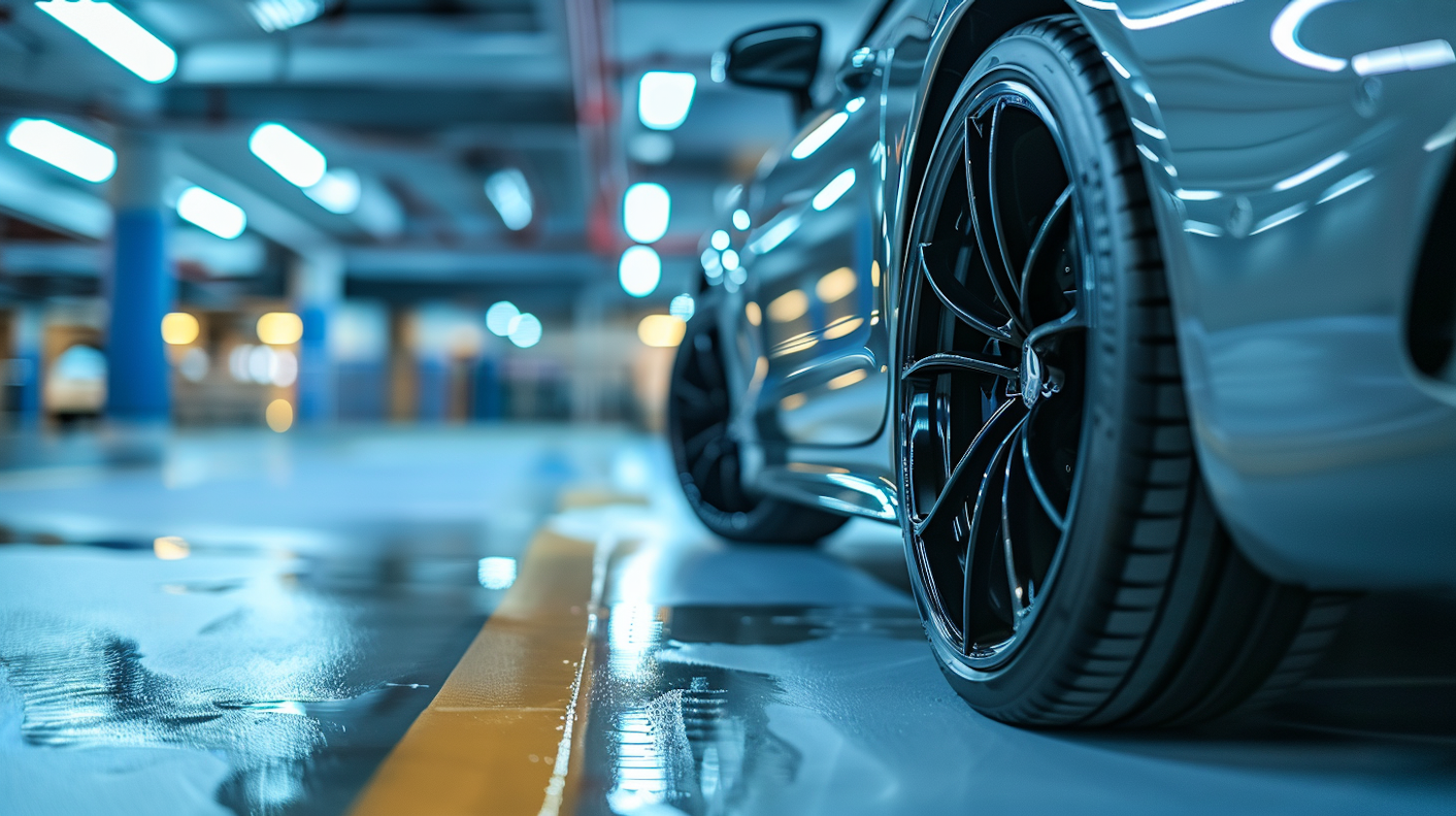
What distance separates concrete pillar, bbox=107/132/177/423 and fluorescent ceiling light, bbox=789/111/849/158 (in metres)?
13.5

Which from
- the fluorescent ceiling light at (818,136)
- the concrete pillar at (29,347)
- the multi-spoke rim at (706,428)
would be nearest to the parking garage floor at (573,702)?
the multi-spoke rim at (706,428)

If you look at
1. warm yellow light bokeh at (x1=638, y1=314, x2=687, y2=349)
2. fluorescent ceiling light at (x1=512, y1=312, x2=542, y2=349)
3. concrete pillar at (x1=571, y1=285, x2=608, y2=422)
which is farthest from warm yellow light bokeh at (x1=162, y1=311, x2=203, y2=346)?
warm yellow light bokeh at (x1=638, y1=314, x2=687, y2=349)

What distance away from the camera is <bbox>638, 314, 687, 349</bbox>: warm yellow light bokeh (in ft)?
100.0

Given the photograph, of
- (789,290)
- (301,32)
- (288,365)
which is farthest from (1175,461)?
(288,365)

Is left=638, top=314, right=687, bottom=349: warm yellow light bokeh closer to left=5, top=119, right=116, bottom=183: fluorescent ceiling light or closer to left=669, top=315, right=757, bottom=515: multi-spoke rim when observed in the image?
left=5, top=119, right=116, bottom=183: fluorescent ceiling light

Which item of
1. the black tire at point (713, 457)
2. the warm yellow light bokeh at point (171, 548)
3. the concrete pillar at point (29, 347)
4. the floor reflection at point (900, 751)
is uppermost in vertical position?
the concrete pillar at point (29, 347)

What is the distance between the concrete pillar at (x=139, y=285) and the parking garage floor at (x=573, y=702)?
39.6ft

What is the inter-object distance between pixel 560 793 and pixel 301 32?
11229mm

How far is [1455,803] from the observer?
1.01m

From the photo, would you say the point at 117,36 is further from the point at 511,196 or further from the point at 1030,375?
the point at 1030,375

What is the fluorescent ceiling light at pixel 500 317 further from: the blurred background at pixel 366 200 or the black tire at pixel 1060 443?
the black tire at pixel 1060 443

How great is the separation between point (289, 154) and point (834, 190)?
15.8m

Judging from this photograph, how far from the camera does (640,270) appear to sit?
75.6ft

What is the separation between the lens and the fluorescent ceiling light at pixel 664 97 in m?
11.3
